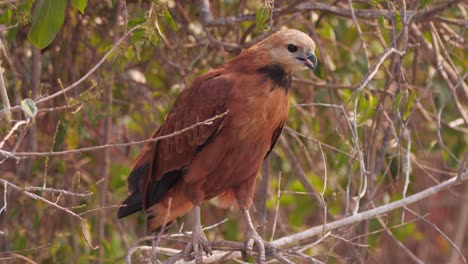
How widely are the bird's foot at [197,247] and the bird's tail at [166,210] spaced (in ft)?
1.14

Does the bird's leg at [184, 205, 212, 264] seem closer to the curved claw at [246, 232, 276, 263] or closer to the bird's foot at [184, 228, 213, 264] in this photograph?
the bird's foot at [184, 228, 213, 264]

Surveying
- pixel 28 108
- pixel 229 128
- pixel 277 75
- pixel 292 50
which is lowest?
pixel 229 128

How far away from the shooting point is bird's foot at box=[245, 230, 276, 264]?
3852 millimetres

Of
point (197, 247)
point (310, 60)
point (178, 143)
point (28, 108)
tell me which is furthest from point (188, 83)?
point (28, 108)

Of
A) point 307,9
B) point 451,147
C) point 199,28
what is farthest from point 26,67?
point 451,147

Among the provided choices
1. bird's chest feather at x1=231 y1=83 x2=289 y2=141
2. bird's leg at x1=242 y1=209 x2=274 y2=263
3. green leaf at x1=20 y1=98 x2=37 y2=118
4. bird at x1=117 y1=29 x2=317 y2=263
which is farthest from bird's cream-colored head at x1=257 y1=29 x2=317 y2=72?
green leaf at x1=20 y1=98 x2=37 y2=118

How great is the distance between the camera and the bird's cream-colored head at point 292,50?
13.2 ft

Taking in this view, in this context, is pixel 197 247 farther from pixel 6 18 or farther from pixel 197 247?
pixel 6 18

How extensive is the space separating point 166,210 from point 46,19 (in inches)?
55.9

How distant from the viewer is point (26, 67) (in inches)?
188

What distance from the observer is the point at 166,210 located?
14.7 feet

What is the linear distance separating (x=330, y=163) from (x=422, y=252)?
2.95 m

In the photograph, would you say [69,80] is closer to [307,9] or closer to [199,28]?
[199,28]

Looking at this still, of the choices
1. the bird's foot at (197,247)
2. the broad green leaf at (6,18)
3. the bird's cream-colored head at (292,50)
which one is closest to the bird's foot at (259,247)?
the bird's foot at (197,247)
